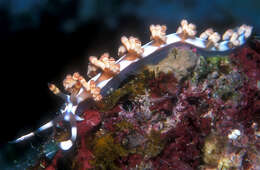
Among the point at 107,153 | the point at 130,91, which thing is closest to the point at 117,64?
the point at 130,91

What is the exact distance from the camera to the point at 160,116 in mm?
3572

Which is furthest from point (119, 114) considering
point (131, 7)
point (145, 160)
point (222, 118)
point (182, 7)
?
point (182, 7)

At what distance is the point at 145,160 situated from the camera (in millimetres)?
3242

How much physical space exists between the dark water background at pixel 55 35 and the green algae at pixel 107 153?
2.56m

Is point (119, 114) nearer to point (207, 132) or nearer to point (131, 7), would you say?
point (207, 132)

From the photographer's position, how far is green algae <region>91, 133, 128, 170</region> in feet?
10.5

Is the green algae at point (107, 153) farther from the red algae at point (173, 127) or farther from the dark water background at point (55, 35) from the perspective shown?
the dark water background at point (55, 35)

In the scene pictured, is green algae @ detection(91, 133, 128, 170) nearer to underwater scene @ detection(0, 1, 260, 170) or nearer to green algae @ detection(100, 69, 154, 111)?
underwater scene @ detection(0, 1, 260, 170)

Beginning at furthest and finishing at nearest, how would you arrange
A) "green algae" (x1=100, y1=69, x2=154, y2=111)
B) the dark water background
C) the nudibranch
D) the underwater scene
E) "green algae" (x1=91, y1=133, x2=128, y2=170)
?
the dark water background < "green algae" (x1=100, y1=69, x2=154, y2=111) < the nudibranch < the underwater scene < "green algae" (x1=91, y1=133, x2=128, y2=170)

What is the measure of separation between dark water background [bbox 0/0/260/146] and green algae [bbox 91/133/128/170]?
2.56 metres

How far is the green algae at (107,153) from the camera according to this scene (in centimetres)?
319

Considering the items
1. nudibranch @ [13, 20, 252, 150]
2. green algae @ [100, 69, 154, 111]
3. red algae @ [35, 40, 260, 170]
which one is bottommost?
red algae @ [35, 40, 260, 170]

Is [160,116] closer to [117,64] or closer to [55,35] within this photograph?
[117,64]

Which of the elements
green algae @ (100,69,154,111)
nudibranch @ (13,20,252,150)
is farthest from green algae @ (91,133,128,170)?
green algae @ (100,69,154,111)
